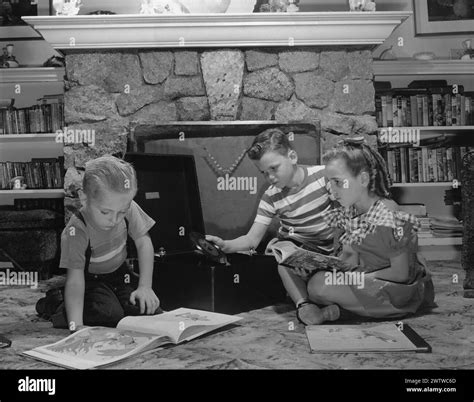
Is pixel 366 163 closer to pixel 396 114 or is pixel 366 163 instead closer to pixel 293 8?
pixel 396 114

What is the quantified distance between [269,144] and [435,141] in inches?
21.3

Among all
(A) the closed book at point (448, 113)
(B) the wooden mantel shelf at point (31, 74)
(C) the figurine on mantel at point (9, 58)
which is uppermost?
(C) the figurine on mantel at point (9, 58)

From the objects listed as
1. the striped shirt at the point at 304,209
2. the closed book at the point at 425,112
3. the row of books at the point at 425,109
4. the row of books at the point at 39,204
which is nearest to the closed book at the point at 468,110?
the row of books at the point at 425,109

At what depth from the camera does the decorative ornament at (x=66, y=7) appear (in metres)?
1.86

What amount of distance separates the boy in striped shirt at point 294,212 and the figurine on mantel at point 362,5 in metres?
0.63

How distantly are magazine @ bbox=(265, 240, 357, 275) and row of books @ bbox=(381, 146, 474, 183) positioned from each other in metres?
0.40

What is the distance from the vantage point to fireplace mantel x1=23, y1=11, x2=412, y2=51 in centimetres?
188

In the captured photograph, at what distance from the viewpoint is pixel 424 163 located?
6.01ft

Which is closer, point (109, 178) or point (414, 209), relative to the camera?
point (109, 178)

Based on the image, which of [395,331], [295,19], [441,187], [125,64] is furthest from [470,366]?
[125,64]

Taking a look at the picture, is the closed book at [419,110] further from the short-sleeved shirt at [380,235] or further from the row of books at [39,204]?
the row of books at [39,204]

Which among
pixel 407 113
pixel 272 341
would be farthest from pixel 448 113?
pixel 272 341

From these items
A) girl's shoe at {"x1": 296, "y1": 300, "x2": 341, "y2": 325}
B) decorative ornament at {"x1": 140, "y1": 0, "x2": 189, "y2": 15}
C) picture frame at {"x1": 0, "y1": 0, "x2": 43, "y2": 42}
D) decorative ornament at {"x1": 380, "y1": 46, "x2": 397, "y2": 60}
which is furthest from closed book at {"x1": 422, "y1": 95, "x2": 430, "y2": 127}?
picture frame at {"x1": 0, "y1": 0, "x2": 43, "y2": 42}
